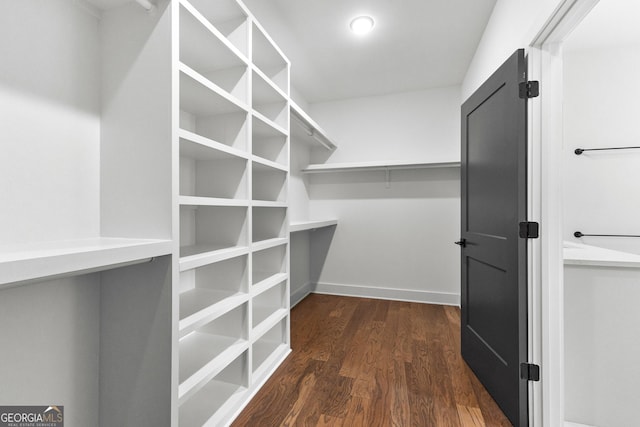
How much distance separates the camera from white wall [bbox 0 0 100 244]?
0.89m

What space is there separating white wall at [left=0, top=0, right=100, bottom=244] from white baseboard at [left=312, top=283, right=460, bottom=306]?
2782mm

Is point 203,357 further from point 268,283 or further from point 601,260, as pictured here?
point 601,260

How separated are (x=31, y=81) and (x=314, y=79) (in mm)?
2471

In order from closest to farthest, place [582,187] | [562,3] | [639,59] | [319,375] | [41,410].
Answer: [41,410] → [562,3] → [319,375] → [639,59] → [582,187]

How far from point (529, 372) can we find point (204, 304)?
5.54 feet

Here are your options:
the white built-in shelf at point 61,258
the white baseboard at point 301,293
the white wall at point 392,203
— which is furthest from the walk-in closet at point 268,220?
the white wall at point 392,203

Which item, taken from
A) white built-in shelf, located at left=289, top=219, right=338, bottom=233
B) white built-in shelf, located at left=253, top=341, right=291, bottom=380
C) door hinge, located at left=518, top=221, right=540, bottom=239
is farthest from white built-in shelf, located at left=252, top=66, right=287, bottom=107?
white built-in shelf, located at left=253, top=341, right=291, bottom=380

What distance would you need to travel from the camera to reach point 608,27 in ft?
6.95

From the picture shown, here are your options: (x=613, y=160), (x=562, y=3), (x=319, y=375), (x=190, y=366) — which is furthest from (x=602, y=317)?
(x=190, y=366)

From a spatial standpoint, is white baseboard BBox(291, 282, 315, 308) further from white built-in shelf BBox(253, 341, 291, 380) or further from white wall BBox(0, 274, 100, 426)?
white wall BBox(0, 274, 100, 426)

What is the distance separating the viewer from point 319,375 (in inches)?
69.9

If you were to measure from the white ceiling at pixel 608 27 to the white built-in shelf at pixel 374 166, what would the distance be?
134cm

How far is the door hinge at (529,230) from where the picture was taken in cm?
135

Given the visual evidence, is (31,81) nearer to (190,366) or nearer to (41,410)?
(41,410)
